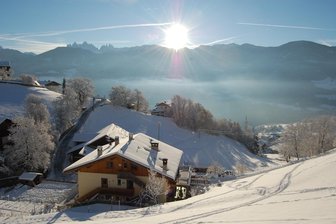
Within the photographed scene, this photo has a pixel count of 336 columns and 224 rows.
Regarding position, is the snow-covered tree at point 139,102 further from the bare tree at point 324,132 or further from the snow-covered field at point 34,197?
the snow-covered field at point 34,197

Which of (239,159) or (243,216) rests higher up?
(243,216)

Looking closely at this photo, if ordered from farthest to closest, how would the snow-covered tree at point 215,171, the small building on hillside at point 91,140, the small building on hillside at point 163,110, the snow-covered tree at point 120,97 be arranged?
the small building on hillside at point 163,110 → the snow-covered tree at point 120,97 → the small building on hillside at point 91,140 → the snow-covered tree at point 215,171

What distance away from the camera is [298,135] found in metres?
81.2

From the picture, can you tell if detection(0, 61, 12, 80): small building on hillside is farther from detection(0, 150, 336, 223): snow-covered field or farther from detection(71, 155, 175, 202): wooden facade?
detection(0, 150, 336, 223): snow-covered field

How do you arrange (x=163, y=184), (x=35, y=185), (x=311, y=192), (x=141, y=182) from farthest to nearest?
(x=35, y=185) → (x=141, y=182) → (x=163, y=184) → (x=311, y=192)

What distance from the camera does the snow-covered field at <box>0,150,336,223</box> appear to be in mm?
15289

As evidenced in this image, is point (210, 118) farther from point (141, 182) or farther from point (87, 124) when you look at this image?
point (141, 182)

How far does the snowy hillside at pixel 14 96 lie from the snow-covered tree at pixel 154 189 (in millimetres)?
51125

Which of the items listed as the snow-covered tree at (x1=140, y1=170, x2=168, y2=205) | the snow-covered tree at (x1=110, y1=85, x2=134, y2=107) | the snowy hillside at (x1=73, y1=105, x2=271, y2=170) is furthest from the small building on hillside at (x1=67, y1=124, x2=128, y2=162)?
the snow-covered tree at (x1=110, y1=85, x2=134, y2=107)

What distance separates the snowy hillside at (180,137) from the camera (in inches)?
3168

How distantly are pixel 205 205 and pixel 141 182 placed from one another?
43.8ft

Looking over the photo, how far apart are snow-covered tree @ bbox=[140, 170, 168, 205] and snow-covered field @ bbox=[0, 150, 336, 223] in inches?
234

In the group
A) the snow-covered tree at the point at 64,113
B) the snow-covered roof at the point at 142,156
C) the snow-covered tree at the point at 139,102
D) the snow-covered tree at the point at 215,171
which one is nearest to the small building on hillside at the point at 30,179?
the snow-covered roof at the point at 142,156

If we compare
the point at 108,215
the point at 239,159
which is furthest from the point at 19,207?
the point at 239,159
